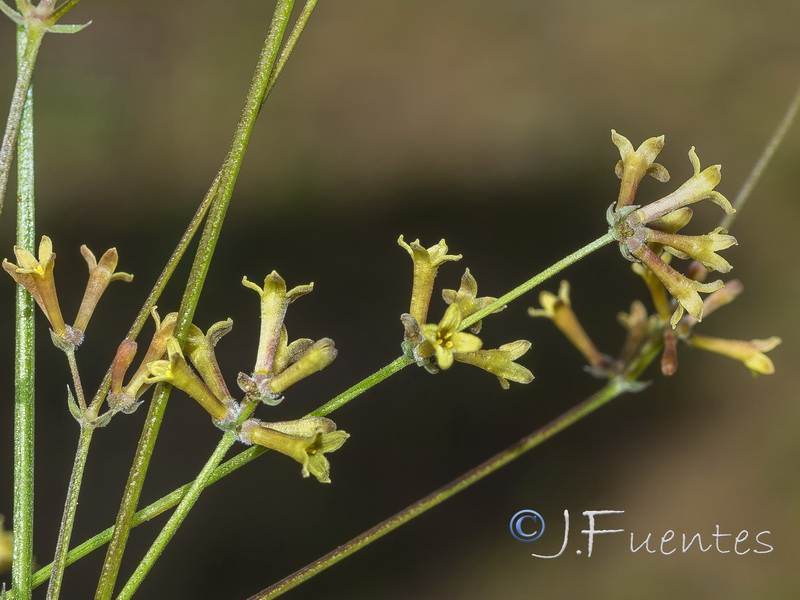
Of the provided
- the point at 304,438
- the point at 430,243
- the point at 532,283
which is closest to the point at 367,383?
the point at 304,438

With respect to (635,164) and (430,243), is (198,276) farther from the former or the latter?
(430,243)

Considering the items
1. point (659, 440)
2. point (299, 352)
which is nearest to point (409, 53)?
point (659, 440)

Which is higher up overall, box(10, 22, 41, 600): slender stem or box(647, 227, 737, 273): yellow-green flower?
box(10, 22, 41, 600): slender stem

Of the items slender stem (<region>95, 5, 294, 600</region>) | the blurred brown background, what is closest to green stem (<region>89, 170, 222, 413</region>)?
slender stem (<region>95, 5, 294, 600</region>)

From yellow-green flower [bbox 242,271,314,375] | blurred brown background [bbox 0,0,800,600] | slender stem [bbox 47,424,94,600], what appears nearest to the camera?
slender stem [bbox 47,424,94,600]

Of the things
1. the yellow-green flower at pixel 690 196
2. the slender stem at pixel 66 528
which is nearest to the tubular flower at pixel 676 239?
the yellow-green flower at pixel 690 196

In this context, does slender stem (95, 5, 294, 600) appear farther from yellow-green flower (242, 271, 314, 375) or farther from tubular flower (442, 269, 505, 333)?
tubular flower (442, 269, 505, 333)
